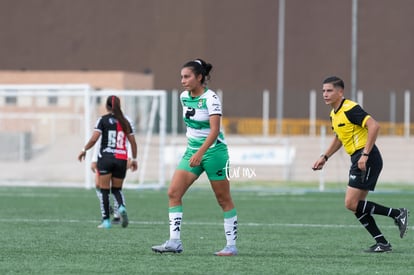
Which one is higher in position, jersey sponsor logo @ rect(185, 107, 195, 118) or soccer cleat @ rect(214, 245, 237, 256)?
jersey sponsor logo @ rect(185, 107, 195, 118)

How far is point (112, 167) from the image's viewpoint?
1728 cm

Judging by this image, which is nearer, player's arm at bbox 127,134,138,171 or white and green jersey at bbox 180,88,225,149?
white and green jersey at bbox 180,88,225,149

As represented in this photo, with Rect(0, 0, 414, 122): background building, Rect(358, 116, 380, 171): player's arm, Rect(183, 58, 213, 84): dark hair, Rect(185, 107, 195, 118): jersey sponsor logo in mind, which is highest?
Rect(0, 0, 414, 122): background building

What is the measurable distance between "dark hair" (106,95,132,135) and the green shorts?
4864 mm

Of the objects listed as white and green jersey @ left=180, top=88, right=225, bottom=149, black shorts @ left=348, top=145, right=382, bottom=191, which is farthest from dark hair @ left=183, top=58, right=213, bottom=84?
black shorts @ left=348, top=145, right=382, bottom=191

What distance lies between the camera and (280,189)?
108 ft

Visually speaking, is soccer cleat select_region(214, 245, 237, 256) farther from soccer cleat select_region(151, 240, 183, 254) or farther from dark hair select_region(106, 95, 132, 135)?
dark hair select_region(106, 95, 132, 135)

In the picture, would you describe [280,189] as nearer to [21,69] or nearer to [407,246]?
[407,246]

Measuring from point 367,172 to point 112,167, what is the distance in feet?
17.1

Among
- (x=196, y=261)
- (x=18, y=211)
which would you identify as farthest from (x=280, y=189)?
(x=196, y=261)

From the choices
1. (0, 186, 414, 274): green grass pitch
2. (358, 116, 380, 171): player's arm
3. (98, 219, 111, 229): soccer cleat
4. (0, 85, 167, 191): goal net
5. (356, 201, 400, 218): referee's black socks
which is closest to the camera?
(0, 186, 414, 274): green grass pitch

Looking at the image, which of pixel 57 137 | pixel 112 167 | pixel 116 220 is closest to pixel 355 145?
pixel 112 167

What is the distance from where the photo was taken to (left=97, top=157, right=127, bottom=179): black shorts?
1725 cm

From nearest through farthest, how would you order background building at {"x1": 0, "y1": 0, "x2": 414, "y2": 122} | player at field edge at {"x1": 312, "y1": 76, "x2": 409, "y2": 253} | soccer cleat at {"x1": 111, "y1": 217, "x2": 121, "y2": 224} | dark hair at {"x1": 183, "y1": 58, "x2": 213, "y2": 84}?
1. dark hair at {"x1": 183, "y1": 58, "x2": 213, "y2": 84}
2. player at field edge at {"x1": 312, "y1": 76, "x2": 409, "y2": 253}
3. soccer cleat at {"x1": 111, "y1": 217, "x2": 121, "y2": 224}
4. background building at {"x1": 0, "y1": 0, "x2": 414, "y2": 122}
